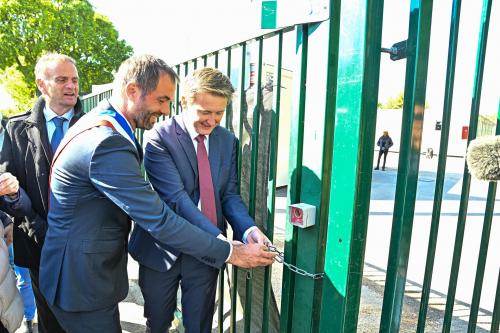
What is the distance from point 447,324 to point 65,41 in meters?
22.6

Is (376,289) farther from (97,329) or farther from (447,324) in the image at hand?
(97,329)

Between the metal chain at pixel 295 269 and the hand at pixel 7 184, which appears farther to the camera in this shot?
the hand at pixel 7 184

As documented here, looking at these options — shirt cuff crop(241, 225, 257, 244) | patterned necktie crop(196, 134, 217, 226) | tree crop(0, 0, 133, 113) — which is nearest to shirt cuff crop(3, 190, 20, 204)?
patterned necktie crop(196, 134, 217, 226)

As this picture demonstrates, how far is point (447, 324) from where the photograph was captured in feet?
5.66

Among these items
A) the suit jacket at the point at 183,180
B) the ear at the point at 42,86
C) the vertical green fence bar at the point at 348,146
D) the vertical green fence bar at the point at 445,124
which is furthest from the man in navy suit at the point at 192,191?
the ear at the point at 42,86

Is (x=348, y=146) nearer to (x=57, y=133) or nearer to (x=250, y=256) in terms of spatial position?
(x=250, y=256)

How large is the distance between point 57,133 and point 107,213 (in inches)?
48.4

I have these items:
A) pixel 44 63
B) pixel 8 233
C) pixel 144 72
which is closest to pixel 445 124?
pixel 144 72

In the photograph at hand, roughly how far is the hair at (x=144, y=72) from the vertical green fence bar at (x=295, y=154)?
0.65 meters

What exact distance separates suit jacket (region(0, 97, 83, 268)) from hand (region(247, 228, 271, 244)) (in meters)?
1.47

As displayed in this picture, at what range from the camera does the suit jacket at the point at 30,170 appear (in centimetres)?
254

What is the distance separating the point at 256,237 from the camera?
1933mm

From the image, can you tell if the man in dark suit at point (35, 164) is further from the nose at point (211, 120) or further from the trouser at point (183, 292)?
the nose at point (211, 120)

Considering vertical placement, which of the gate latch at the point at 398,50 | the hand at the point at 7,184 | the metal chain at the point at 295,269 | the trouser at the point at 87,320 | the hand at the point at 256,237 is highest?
the gate latch at the point at 398,50
